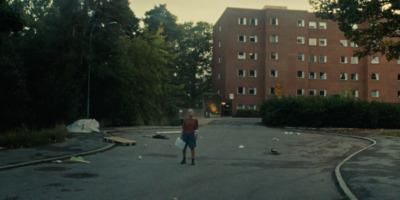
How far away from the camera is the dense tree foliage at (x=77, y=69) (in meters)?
22.5

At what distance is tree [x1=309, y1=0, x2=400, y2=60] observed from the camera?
830 inches

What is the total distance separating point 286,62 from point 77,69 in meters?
46.9

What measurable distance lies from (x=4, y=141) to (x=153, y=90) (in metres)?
24.3

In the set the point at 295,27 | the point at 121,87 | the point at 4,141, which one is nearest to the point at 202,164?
the point at 4,141

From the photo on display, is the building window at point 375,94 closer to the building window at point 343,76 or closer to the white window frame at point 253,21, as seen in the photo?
the building window at point 343,76

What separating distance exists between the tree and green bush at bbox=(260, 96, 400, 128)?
27.3 feet

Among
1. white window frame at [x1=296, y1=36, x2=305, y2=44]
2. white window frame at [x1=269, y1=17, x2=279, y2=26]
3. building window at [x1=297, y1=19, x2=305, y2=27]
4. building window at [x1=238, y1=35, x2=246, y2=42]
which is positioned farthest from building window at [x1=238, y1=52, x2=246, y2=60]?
building window at [x1=297, y1=19, x2=305, y2=27]

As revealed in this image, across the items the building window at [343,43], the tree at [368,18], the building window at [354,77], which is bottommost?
the tree at [368,18]

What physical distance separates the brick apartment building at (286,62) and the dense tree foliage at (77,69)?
25.7 meters

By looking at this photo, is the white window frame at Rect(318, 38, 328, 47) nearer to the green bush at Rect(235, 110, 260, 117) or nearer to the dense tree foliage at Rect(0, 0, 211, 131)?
the green bush at Rect(235, 110, 260, 117)

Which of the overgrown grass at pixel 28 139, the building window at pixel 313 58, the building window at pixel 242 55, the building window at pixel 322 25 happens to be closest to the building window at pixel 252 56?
the building window at pixel 242 55

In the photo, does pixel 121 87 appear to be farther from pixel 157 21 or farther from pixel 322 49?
pixel 322 49

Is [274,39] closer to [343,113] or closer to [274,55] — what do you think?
[274,55]

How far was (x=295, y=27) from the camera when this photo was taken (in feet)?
226
